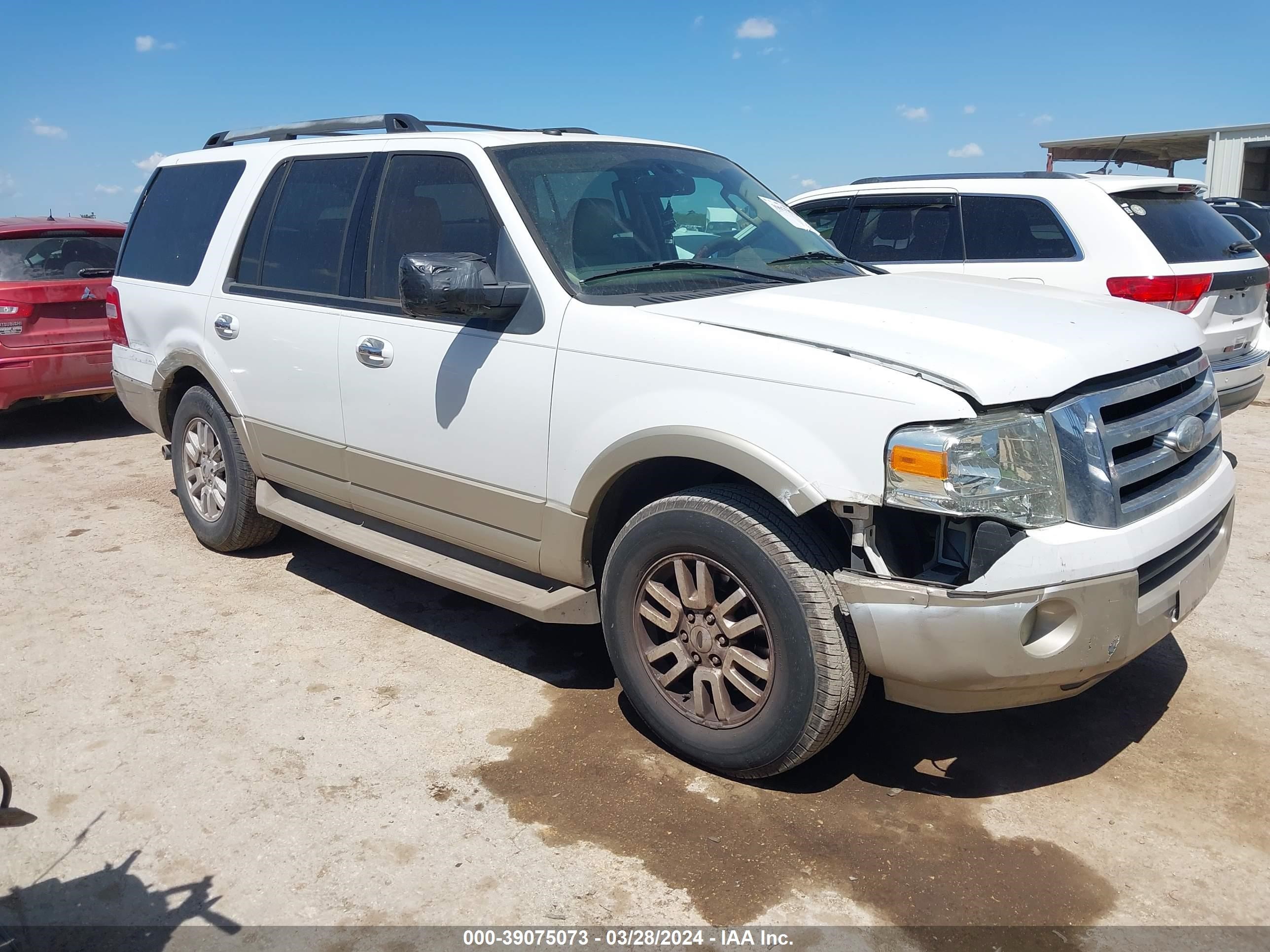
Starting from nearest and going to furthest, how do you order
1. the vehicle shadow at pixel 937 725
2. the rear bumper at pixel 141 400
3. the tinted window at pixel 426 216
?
1. the vehicle shadow at pixel 937 725
2. the tinted window at pixel 426 216
3. the rear bumper at pixel 141 400

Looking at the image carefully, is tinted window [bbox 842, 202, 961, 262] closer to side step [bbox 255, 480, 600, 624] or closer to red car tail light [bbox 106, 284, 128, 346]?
side step [bbox 255, 480, 600, 624]

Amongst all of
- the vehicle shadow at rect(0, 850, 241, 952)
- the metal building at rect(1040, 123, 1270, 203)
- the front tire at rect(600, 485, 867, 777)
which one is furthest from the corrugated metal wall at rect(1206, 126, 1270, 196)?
the vehicle shadow at rect(0, 850, 241, 952)

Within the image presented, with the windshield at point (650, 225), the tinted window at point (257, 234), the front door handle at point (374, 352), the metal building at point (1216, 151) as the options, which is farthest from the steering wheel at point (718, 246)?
the metal building at point (1216, 151)

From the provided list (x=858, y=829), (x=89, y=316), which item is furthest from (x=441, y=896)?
(x=89, y=316)

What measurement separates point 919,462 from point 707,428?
66 centimetres

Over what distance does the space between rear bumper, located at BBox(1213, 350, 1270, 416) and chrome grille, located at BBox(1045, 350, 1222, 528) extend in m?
3.03

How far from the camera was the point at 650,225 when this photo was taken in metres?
3.97

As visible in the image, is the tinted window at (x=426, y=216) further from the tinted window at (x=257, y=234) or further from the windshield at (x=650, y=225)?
the tinted window at (x=257, y=234)

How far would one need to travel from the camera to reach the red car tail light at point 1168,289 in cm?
627

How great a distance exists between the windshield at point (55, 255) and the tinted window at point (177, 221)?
→ 104 inches

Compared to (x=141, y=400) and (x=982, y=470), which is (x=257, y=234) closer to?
(x=141, y=400)

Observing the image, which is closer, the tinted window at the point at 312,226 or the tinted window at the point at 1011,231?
the tinted window at the point at 312,226

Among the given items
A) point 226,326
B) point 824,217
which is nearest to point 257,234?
point 226,326

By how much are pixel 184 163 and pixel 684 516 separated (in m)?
4.04
